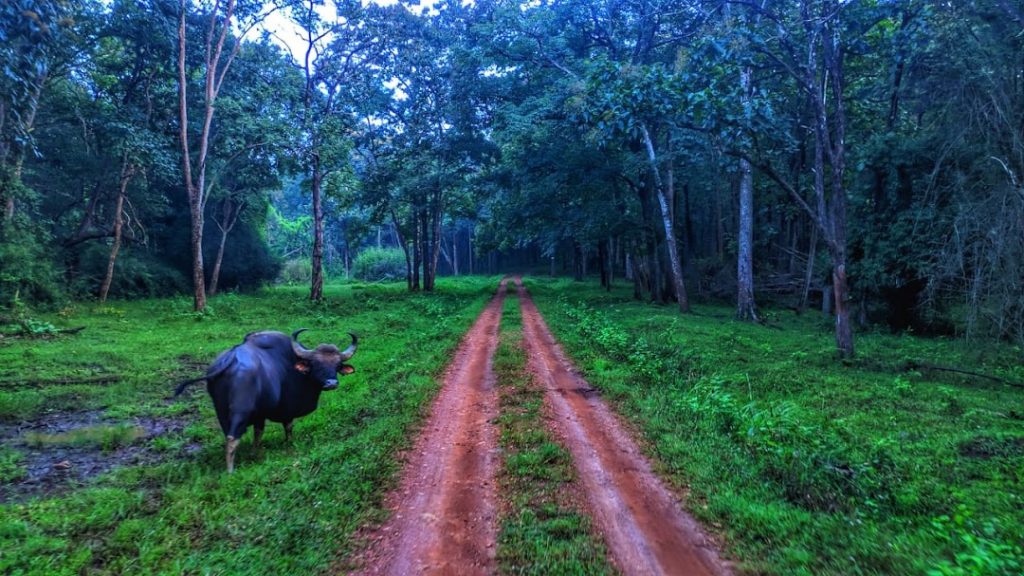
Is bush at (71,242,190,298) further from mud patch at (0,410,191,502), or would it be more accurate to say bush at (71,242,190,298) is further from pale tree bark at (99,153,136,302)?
mud patch at (0,410,191,502)

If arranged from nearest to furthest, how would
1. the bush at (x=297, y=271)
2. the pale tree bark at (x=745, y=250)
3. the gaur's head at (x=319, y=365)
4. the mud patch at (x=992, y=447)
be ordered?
the mud patch at (x=992, y=447) < the gaur's head at (x=319, y=365) < the pale tree bark at (x=745, y=250) < the bush at (x=297, y=271)

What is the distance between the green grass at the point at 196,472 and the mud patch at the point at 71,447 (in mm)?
189

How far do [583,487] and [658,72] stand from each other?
904cm

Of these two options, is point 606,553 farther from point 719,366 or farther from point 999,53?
point 999,53

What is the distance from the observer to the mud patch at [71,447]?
20.6 feet

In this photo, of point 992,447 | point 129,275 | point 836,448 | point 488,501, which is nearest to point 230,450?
point 488,501

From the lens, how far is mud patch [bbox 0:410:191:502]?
20.6 feet

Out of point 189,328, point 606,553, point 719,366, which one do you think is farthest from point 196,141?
point 606,553

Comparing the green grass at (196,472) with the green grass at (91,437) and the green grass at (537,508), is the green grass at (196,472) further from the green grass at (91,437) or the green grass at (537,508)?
the green grass at (537,508)

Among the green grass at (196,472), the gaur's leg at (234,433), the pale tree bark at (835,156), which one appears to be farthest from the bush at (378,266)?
the gaur's leg at (234,433)

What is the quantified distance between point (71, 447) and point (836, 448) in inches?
398

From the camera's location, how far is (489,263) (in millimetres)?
72250

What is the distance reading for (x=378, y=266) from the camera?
5931 centimetres

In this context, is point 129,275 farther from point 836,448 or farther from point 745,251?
point 836,448
